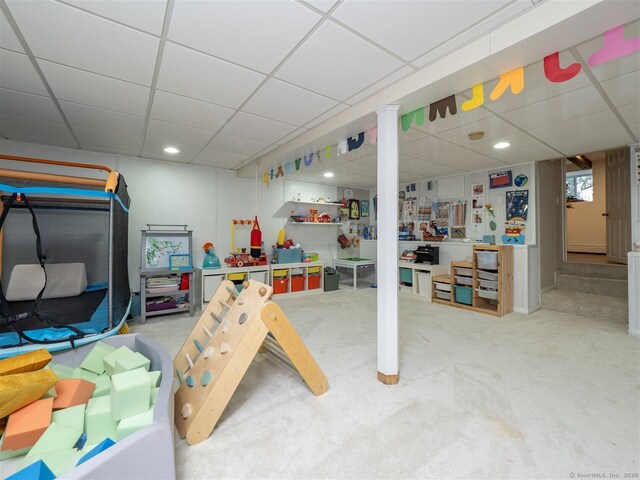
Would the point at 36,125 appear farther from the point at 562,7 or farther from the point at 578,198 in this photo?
the point at 578,198

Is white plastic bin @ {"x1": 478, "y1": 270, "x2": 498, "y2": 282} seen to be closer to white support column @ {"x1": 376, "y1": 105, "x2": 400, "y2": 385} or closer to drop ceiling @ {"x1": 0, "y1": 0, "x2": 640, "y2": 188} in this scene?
drop ceiling @ {"x1": 0, "y1": 0, "x2": 640, "y2": 188}

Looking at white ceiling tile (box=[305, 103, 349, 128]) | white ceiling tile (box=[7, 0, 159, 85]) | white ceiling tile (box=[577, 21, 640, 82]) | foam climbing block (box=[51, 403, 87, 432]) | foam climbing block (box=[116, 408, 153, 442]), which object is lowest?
foam climbing block (box=[51, 403, 87, 432])

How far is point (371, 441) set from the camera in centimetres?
152

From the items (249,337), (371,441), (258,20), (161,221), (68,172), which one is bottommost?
(371,441)

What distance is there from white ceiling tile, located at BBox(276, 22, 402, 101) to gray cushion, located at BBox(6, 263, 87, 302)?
2.83m

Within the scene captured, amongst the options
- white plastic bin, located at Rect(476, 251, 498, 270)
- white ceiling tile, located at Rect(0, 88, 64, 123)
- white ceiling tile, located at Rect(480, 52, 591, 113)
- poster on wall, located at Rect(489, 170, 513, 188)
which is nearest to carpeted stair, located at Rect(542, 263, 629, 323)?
white plastic bin, located at Rect(476, 251, 498, 270)

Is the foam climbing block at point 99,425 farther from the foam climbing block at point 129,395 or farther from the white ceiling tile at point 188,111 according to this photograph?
the white ceiling tile at point 188,111

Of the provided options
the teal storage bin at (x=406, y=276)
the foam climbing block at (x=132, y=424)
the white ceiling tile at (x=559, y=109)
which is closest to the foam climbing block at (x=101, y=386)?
the foam climbing block at (x=132, y=424)

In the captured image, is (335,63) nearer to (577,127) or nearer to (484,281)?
(577,127)

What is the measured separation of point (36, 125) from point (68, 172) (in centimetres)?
93

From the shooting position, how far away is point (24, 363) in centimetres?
140

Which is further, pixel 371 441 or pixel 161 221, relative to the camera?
pixel 161 221

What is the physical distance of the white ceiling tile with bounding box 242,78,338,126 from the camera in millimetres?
2166

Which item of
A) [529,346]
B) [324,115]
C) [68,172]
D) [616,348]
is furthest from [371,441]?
[68,172]
